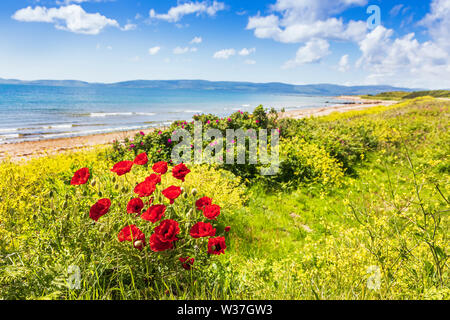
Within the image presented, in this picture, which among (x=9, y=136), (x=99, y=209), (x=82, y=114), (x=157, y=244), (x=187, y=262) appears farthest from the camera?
(x=82, y=114)

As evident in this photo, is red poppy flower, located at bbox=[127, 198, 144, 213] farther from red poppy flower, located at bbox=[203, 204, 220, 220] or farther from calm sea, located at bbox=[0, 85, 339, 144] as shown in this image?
calm sea, located at bbox=[0, 85, 339, 144]

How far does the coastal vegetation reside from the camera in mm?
1927

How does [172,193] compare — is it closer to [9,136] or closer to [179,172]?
[179,172]

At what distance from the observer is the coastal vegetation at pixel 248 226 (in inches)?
75.9

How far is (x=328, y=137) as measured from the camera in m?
8.00

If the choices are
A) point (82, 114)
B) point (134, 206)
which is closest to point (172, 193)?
point (134, 206)

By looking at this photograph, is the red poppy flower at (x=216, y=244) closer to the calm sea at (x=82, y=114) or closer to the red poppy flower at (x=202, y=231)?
the red poppy flower at (x=202, y=231)

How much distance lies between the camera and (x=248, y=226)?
451 centimetres

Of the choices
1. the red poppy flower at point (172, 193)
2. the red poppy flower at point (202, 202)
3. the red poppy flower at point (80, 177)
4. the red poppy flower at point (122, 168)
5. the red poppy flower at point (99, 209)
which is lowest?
the red poppy flower at point (202, 202)

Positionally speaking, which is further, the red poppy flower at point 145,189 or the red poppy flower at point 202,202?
the red poppy flower at point 202,202

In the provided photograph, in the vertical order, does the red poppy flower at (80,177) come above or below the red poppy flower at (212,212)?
above

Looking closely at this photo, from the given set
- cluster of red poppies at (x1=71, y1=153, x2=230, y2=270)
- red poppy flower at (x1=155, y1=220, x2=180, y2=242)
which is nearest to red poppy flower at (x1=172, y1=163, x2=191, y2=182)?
cluster of red poppies at (x1=71, y1=153, x2=230, y2=270)

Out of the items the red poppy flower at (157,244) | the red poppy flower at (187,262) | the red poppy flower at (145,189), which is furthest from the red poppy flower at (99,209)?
the red poppy flower at (187,262)
